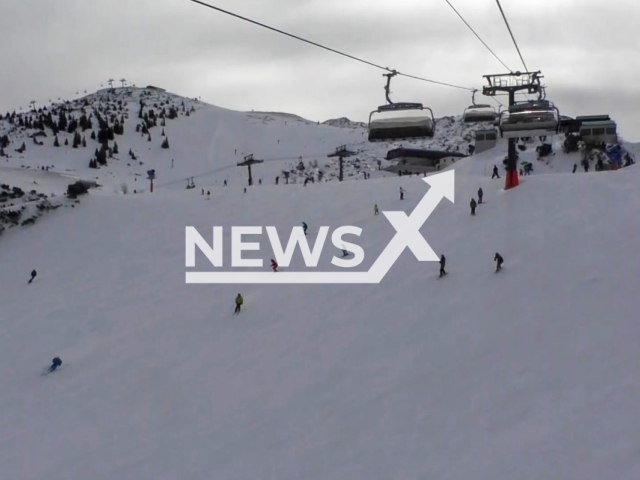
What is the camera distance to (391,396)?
667 inches

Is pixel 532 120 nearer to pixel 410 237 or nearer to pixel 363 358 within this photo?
pixel 410 237

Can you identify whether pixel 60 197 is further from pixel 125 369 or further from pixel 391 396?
pixel 391 396

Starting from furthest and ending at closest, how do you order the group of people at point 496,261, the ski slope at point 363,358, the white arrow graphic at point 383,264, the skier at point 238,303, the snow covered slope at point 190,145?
the snow covered slope at point 190,145 → the white arrow graphic at point 383,264 → the skier at point 238,303 → the group of people at point 496,261 → the ski slope at point 363,358

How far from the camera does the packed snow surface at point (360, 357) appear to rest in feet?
46.9

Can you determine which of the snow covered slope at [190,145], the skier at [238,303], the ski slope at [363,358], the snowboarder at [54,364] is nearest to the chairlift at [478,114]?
the ski slope at [363,358]

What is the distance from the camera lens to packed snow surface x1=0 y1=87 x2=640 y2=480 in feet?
46.9

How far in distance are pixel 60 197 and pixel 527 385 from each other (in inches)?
1285

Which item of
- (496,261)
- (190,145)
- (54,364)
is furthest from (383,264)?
(190,145)

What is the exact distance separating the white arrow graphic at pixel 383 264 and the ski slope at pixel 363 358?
1.66 feet

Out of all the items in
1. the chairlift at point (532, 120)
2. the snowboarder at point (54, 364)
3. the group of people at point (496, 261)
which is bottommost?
the snowboarder at point (54, 364)

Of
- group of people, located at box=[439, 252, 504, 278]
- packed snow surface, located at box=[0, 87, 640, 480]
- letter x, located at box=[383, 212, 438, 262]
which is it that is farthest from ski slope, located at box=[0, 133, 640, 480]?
letter x, located at box=[383, 212, 438, 262]

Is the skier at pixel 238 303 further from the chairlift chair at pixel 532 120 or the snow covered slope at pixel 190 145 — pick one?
the snow covered slope at pixel 190 145

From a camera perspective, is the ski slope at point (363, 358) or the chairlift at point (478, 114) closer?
the ski slope at point (363, 358)

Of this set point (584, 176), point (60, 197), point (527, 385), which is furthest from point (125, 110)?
point (527, 385)
